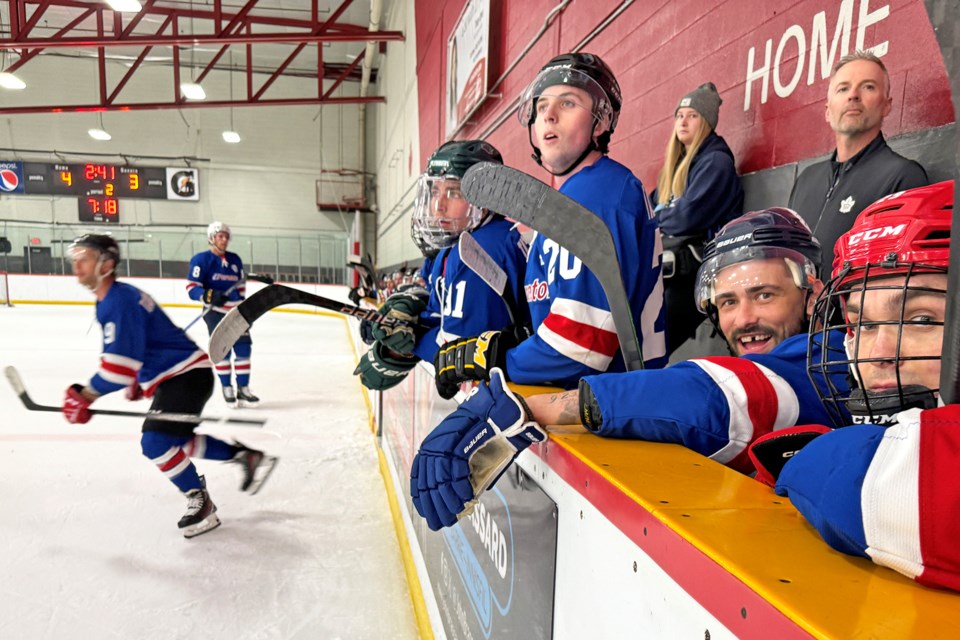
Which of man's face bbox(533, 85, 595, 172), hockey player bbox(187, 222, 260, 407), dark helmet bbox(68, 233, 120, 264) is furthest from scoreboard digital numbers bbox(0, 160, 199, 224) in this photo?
man's face bbox(533, 85, 595, 172)

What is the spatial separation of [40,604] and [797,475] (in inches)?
77.3

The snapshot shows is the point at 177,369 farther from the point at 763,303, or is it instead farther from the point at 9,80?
the point at 9,80

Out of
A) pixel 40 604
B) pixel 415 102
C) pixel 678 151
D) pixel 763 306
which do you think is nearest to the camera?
pixel 763 306

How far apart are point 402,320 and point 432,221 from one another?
31 centimetres

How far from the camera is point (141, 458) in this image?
2691 mm

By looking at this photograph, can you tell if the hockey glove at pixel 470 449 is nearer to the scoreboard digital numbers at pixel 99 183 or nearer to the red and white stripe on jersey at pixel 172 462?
the red and white stripe on jersey at pixel 172 462

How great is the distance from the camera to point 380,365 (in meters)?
1.68

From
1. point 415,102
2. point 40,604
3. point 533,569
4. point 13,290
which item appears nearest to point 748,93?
point 533,569

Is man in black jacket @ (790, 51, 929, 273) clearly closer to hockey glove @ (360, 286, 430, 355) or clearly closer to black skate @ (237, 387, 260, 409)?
hockey glove @ (360, 286, 430, 355)

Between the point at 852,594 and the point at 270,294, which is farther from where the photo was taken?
the point at 270,294

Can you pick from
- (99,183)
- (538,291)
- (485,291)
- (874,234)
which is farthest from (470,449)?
(99,183)

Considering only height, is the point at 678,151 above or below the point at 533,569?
above

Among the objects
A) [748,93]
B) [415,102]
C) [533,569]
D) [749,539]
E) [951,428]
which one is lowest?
[533,569]

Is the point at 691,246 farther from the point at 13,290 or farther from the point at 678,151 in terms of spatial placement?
the point at 13,290
